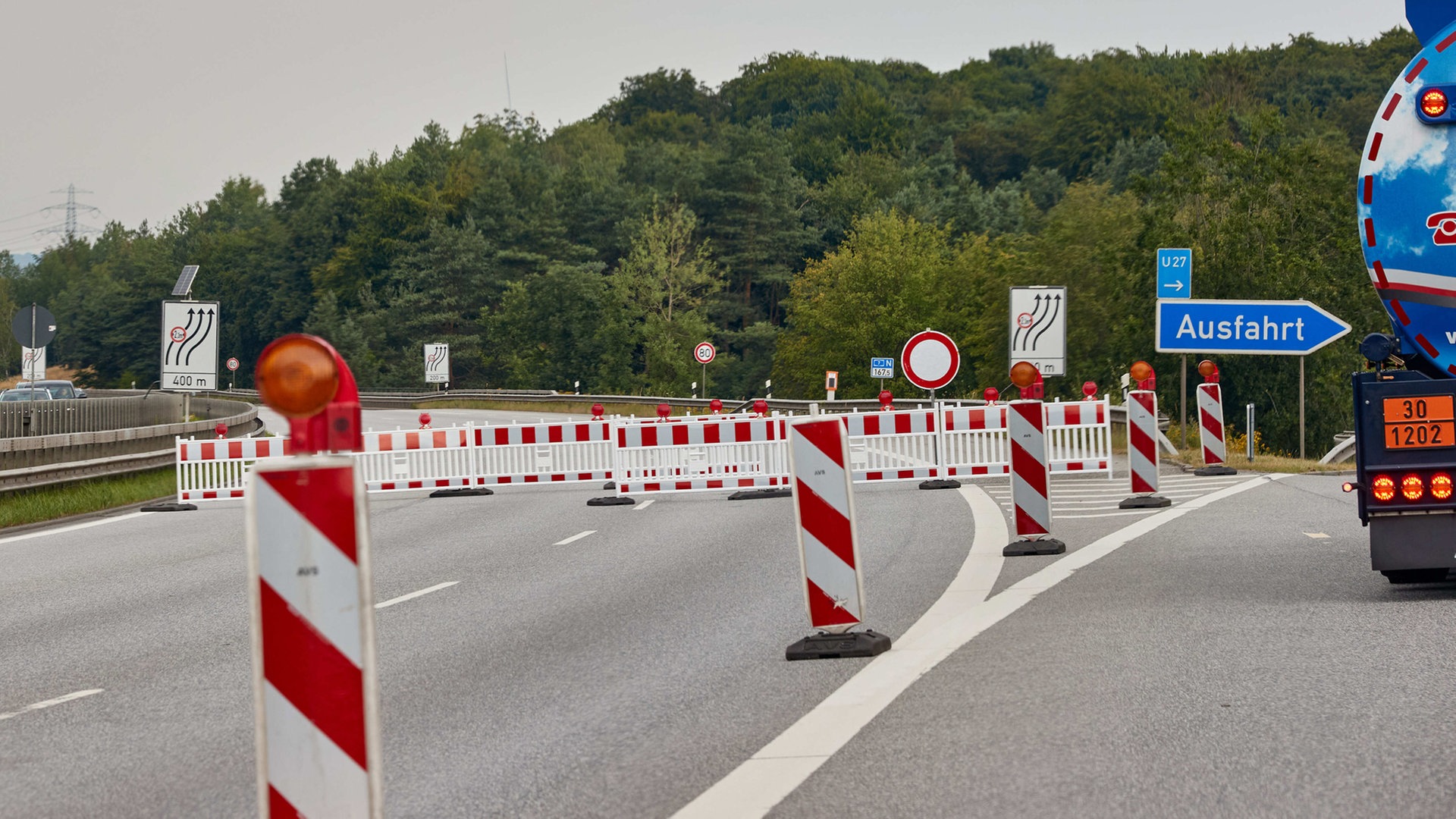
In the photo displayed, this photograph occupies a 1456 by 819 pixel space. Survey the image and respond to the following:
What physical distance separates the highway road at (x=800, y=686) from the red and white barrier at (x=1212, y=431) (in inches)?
324

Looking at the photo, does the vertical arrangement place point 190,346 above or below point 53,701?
above

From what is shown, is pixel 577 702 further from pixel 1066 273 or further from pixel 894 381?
pixel 894 381

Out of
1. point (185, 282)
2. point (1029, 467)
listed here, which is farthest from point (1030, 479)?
point (185, 282)

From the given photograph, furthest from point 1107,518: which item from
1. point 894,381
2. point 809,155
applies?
point 809,155

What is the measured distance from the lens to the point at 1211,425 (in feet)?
73.1

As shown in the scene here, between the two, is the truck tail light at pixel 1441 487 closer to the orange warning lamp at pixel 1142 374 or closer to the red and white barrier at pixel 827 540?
the red and white barrier at pixel 827 540

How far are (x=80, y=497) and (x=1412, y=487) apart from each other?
18.3 m

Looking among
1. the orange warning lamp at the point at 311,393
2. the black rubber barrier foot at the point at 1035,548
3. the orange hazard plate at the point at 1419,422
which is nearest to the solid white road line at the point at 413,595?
the black rubber barrier foot at the point at 1035,548

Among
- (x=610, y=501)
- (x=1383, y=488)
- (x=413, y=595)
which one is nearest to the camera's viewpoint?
(x=1383, y=488)

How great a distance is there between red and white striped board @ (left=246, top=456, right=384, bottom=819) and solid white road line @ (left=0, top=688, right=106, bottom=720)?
13.0 feet

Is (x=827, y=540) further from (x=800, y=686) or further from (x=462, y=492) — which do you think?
(x=462, y=492)

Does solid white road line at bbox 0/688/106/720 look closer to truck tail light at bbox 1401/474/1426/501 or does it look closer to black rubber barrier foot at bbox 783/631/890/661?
black rubber barrier foot at bbox 783/631/890/661

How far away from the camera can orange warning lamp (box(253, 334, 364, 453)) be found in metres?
4.27

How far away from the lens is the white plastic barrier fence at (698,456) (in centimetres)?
1970
